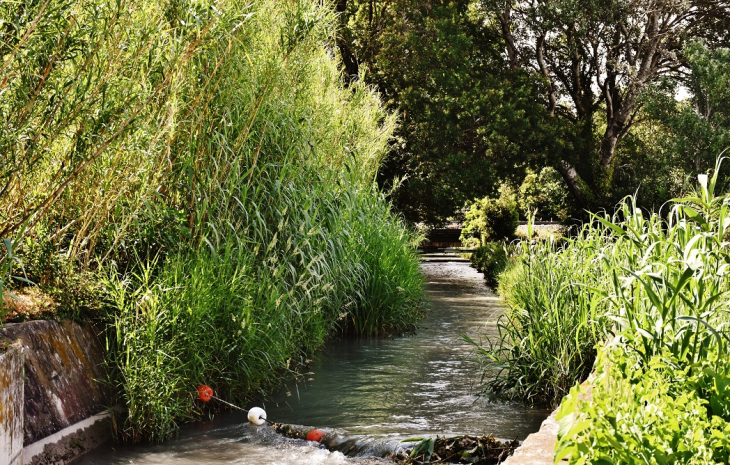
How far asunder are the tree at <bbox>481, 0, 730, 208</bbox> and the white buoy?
55.4 feet

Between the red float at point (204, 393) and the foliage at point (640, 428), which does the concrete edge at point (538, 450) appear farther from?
the red float at point (204, 393)

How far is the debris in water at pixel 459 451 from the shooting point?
4836 mm

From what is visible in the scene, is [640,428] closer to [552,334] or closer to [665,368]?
[665,368]

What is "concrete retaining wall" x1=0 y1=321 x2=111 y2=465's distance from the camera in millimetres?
4270

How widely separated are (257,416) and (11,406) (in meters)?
2.23

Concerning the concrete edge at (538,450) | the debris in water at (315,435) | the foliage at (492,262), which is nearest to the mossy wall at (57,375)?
the debris in water at (315,435)

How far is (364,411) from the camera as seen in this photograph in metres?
6.04

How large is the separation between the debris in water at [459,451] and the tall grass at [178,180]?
4.68 feet

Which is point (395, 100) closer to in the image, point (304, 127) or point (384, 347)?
point (384, 347)

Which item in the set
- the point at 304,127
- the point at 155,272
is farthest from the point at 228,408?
the point at 304,127

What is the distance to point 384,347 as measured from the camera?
893 cm

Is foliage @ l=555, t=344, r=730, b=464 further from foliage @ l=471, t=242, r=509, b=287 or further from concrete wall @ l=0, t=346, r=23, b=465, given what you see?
foliage @ l=471, t=242, r=509, b=287

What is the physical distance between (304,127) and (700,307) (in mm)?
4381

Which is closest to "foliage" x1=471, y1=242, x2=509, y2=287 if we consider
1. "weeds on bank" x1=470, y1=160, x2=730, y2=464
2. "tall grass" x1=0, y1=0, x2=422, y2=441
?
"tall grass" x1=0, y1=0, x2=422, y2=441
